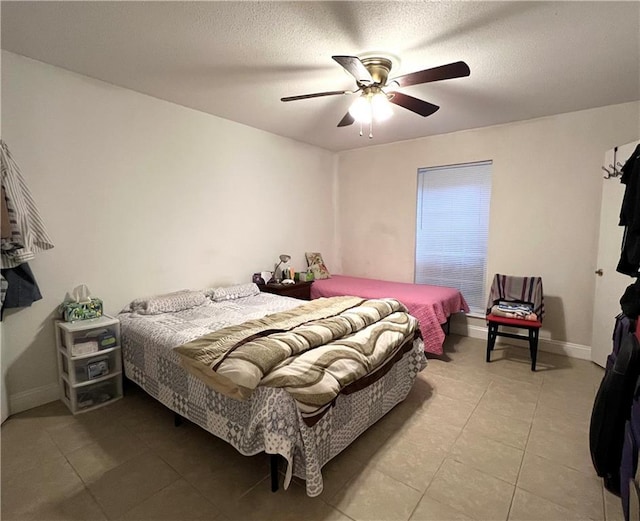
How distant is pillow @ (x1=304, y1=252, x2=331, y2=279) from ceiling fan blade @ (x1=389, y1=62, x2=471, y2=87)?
2.79 m

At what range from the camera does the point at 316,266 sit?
4.59m

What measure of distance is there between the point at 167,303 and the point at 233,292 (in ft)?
2.27

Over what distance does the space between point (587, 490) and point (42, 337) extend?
3.56m

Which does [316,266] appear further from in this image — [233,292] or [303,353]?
[303,353]

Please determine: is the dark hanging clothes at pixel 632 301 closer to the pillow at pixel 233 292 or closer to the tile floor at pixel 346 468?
the tile floor at pixel 346 468

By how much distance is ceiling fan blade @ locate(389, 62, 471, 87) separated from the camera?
182cm

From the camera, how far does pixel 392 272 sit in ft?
15.0

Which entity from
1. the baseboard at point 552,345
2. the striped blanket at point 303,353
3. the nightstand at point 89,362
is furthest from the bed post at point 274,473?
the baseboard at point 552,345

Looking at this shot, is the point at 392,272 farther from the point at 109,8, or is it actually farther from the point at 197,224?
the point at 109,8

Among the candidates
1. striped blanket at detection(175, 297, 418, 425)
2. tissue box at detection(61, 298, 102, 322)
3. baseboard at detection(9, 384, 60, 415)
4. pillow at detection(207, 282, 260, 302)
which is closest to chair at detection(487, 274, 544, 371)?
striped blanket at detection(175, 297, 418, 425)

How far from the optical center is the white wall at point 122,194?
7.70 feet

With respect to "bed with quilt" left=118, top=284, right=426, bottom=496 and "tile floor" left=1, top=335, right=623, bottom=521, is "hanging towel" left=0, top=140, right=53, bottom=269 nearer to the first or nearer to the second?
"bed with quilt" left=118, top=284, right=426, bottom=496

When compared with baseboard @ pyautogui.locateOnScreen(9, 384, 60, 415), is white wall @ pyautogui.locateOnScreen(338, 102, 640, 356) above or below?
above

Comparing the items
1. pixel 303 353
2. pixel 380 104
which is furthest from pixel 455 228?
pixel 303 353
